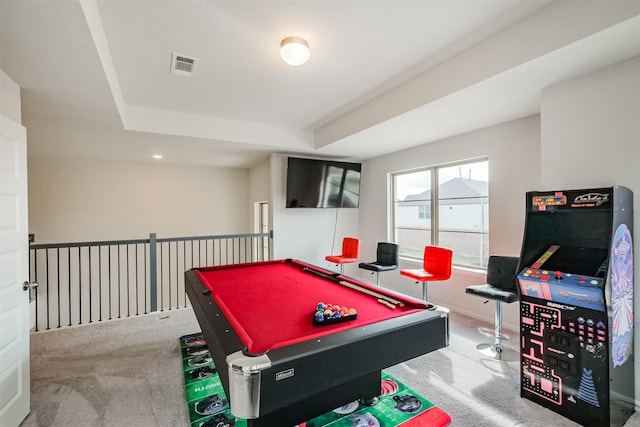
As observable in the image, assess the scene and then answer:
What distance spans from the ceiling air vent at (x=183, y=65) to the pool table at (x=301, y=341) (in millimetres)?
1954

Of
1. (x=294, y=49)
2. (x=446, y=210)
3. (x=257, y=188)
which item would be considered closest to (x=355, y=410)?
(x=294, y=49)

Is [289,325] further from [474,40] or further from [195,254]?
[195,254]

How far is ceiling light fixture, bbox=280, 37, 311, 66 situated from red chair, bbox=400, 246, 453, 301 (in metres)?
2.67

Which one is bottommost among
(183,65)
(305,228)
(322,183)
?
(305,228)

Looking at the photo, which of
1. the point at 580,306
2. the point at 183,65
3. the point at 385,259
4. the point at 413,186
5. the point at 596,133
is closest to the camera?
the point at 580,306

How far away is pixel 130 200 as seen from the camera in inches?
241

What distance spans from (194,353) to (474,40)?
12.3ft

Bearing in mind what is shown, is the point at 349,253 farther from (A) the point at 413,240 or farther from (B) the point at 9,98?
(B) the point at 9,98

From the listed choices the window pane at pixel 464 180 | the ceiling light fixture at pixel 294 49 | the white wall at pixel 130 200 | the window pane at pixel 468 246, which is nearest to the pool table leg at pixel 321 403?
the ceiling light fixture at pixel 294 49

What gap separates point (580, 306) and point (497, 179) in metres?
2.07

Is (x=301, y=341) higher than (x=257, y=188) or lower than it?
lower

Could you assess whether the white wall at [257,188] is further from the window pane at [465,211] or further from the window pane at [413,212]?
the window pane at [465,211]

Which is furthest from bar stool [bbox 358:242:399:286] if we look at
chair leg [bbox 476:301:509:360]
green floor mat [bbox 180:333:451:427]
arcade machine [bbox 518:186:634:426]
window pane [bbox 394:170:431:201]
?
arcade machine [bbox 518:186:634:426]

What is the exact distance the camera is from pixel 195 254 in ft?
21.8
